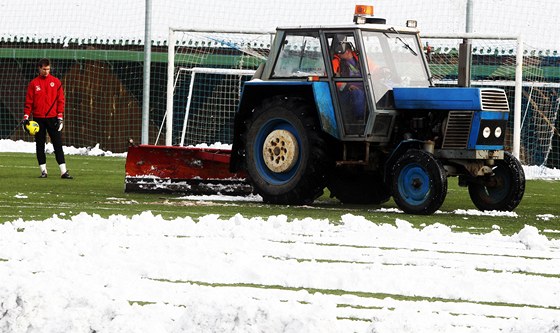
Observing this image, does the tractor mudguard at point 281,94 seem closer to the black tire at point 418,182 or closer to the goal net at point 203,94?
the black tire at point 418,182

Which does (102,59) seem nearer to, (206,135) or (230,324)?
(206,135)

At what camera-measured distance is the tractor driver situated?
47.8 ft

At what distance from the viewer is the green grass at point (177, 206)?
13023mm

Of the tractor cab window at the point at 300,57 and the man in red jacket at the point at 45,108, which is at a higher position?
the tractor cab window at the point at 300,57

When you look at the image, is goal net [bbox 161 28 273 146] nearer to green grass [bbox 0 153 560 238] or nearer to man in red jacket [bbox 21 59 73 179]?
green grass [bbox 0 153 560 238]

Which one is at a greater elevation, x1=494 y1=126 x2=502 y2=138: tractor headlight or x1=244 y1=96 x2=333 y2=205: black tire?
x1=494 y1=126 x2=502 y2=138: tractor headlight

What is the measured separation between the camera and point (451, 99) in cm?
1420

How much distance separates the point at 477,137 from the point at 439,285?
6.04 meters

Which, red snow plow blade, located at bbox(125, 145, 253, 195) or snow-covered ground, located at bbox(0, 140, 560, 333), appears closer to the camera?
snow-covered ground, located at bbox(0, 140, 560, 333)

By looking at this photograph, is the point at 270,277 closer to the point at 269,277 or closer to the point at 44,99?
the point at 269,277

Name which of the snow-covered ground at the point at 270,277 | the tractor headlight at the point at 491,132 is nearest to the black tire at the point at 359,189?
the tractor headlight at the point at 491,132

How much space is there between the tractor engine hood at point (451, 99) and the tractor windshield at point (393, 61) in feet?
0.93

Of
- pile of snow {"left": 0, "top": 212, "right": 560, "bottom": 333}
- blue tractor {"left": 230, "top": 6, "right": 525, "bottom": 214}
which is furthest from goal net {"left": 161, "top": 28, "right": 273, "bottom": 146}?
pile of snow {"left": 0, "top": 212, "right": 560, "bottom": 333}

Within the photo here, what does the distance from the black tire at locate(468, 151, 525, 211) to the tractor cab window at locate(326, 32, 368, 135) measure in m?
1.43
